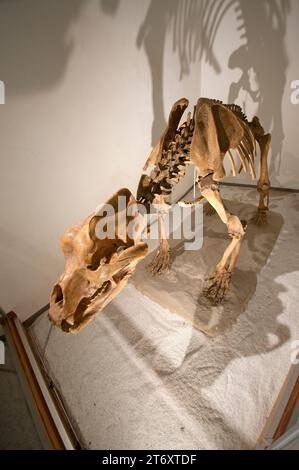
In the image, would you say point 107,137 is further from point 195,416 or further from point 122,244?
point 195,416

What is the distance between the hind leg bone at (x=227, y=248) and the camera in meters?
1.97

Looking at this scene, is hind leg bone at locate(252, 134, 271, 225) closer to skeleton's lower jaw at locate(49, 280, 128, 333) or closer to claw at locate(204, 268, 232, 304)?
claw at locate(204, 268, 232, 304)

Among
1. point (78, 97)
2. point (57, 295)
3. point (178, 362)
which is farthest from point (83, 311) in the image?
point (78, 97)

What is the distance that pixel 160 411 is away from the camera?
1.52m

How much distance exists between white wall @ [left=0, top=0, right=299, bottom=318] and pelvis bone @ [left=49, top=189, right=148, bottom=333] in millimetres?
841

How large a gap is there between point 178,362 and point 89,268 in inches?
40.2

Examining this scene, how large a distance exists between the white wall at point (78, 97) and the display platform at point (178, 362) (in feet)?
2.48

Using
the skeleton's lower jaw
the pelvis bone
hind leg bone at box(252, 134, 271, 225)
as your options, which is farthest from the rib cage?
hind leg bone at box(252, 134, 271, 225)

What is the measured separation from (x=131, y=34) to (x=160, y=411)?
122 inches

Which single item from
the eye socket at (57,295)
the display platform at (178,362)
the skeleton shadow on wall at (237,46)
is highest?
the skeleton shadow on wall at (237,46)

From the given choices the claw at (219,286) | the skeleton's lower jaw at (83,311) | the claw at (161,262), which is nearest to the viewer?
the skeleton's lower jaw at (83,311)

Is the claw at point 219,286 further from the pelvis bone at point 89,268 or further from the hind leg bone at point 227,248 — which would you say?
the pelvis bone at point 89,268

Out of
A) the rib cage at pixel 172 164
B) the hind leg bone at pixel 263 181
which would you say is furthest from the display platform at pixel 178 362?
the rib cage at pixel 172 164
